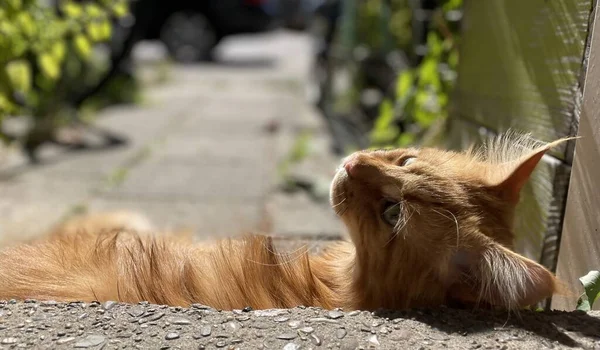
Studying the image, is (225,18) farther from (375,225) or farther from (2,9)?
(375,225)

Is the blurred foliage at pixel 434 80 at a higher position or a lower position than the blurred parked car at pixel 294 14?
lower

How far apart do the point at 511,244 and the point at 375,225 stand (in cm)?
40

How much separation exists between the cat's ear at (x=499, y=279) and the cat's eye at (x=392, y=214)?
0.19 meters

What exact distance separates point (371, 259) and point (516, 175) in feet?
1.56

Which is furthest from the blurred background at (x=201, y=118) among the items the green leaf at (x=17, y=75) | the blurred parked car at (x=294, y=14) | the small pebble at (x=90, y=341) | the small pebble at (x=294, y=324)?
the blurred parked car at (x=294, y=14)

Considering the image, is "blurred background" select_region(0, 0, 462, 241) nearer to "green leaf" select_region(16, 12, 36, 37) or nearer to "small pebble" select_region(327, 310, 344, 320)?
"green leaf" select_region(16, 12, 36, 37)

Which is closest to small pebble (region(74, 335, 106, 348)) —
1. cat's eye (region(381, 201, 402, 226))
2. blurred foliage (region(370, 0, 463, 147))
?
cat's eye (region(381, 201, 402, 226))

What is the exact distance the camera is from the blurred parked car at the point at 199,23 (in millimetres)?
13539

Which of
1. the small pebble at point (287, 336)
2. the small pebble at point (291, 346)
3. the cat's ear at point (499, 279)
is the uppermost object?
the cat's ear at point (499, 279)

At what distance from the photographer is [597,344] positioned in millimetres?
1434

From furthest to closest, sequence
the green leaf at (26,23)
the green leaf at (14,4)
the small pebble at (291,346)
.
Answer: the green leaf at (26,23) → the green leaf at (14,4) → the small pebble at (291,346)

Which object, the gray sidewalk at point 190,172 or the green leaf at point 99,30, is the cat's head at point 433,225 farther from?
the green leaf at point 99,30

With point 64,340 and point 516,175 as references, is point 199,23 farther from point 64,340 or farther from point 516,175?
point 64,340

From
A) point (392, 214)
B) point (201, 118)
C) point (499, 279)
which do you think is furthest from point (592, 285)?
point (201, 118)
